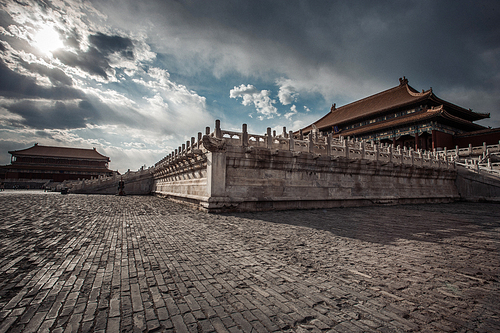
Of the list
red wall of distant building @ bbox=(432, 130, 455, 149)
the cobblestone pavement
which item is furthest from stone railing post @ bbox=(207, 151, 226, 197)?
red wall of distant building @ bbox=(432, 130, 455, 149)

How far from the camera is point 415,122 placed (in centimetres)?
3009

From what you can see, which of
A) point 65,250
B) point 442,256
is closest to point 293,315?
point 442,256

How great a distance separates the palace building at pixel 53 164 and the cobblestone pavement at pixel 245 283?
46.0 metres

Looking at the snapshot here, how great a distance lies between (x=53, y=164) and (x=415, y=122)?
6324cm

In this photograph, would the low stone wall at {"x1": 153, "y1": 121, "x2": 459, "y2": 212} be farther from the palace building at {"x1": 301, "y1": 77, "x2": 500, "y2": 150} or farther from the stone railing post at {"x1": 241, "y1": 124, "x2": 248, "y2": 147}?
the palace building at {"x1": 301, "y1": 77, "x2": 500, "y2": 150}

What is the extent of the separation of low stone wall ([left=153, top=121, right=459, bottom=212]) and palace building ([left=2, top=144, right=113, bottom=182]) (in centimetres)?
3931

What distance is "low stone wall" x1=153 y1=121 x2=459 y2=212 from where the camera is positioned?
34.9 feet

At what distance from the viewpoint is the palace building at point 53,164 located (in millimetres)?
42616

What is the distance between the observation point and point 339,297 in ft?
9.14

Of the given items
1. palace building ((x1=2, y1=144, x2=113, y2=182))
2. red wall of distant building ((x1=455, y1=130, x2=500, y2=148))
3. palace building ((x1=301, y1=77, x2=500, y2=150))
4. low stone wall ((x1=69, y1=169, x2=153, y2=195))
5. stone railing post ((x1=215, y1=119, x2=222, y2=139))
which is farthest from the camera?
palace building ((x1=2, y1=144, x2=113, y2=182))

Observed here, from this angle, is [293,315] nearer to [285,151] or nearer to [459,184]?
[285,151]

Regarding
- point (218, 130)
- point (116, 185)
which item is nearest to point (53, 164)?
point (116, 185)

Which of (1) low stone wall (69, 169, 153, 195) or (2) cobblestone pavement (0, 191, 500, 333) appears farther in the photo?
(1) low stone wall (69, 169, 153, 195)

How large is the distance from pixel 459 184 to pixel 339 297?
26149 millimetres
